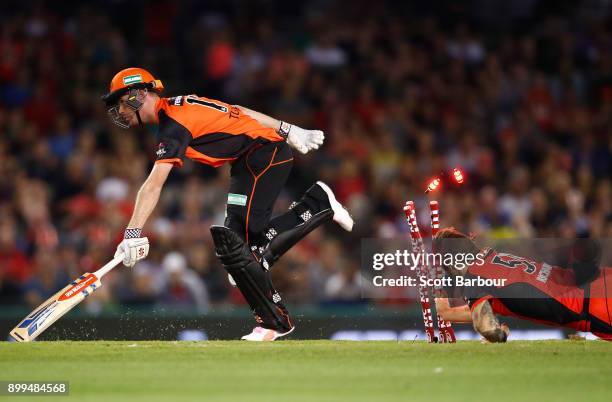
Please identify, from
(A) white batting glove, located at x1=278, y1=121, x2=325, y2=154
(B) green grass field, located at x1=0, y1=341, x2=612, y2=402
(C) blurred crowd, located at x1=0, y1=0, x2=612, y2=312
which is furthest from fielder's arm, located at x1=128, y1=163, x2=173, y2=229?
(C) blurred crowd, located at x1=0, y1=0, x2=612, y2=312

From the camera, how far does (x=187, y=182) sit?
1667 cm

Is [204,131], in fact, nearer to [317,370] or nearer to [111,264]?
[111,264]

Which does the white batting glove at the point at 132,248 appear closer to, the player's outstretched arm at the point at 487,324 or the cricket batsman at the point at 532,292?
the cricket batsman at the point at 532,292

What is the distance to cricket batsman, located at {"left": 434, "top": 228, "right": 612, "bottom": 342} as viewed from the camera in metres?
10.5

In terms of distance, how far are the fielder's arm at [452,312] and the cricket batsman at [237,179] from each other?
1343mm

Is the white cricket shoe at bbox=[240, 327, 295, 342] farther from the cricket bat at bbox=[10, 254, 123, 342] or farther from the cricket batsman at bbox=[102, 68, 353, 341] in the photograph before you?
the cricket bat at bbox=[10, 254, 123, 342]

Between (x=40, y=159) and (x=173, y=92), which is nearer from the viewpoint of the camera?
(x=40, y=159)

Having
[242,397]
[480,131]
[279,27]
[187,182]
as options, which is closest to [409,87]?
[480,131]

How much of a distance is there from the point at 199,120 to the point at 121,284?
4963mm

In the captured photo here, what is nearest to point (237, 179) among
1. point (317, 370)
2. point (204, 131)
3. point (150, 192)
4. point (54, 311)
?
point (204, 131)

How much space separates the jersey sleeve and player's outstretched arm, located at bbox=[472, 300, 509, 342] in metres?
2.83

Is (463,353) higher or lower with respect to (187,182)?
lower

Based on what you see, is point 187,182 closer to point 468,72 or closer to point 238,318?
point 238,318

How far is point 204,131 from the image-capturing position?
11.0 meters
